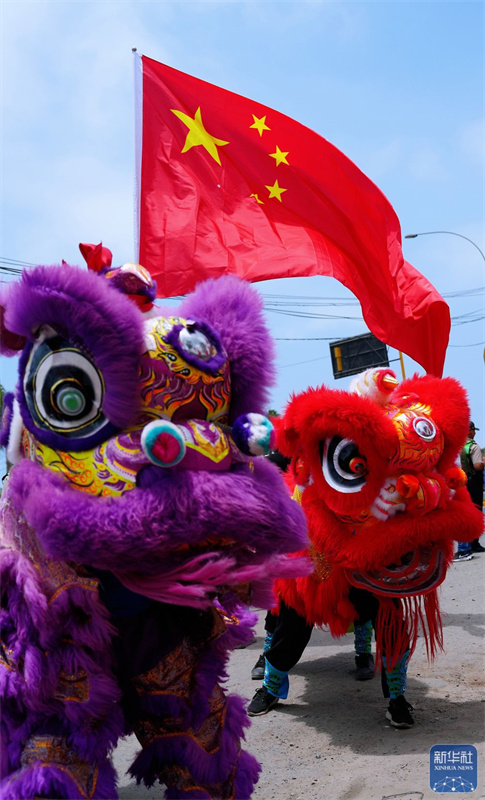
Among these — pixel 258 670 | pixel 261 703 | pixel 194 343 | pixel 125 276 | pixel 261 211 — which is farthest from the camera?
pixel 258 670

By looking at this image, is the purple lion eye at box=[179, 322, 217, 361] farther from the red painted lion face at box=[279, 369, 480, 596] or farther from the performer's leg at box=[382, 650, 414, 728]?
the performer's leg at box=[382, 650, 414, 728]

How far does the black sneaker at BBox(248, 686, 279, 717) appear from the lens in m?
4.41

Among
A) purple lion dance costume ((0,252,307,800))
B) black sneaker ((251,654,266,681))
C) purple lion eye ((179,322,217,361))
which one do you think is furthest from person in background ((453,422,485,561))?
purple lion eye ((179,322,217,361))

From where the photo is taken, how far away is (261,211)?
4.65 m

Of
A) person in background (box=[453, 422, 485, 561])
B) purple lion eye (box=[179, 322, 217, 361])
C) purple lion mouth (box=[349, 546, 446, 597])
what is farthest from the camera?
person in background (box=[453, 422, 485, 561])

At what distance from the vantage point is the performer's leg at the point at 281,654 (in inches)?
169

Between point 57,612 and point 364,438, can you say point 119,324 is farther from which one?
point 364,438

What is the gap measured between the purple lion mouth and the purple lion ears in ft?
6.24

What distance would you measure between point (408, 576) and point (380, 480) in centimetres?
51

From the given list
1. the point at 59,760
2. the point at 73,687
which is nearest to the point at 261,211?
the point at 73,687

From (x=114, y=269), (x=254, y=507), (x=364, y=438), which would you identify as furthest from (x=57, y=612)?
(x=364, y=438)

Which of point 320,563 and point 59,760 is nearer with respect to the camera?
point 59,760

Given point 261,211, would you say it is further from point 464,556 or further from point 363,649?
point 464,556

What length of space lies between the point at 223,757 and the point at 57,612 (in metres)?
0.71
